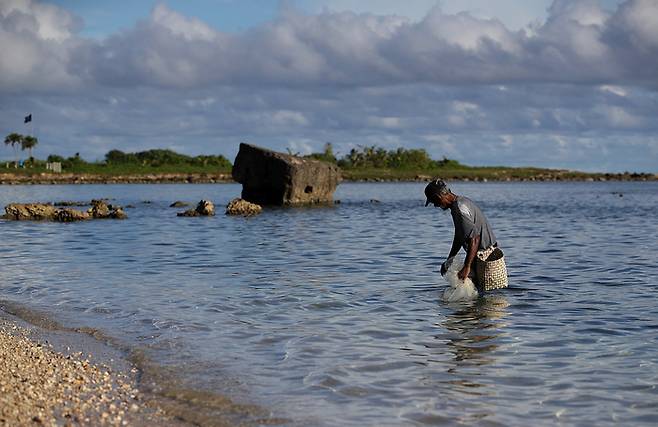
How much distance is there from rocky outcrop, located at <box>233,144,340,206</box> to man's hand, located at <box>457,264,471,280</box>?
33.0 metres

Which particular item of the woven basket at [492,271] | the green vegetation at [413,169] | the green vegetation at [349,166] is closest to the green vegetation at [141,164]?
the green vegetation at [349,166]

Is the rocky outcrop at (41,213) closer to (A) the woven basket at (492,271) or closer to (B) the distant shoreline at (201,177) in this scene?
(A) the woven basket at (492,271)

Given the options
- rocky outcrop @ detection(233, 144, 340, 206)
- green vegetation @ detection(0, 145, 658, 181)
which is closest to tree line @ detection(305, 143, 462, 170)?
green vegetation @ detection(0, 145, 658, 181)

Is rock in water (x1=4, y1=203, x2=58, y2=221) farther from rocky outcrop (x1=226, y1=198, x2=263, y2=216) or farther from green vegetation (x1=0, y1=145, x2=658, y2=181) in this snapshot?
green vegetation (x1=0, y1=145, x2=658, y2=181)

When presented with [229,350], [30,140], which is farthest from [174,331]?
[30,140]

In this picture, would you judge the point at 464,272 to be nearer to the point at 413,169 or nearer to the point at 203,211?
the point at 203,211

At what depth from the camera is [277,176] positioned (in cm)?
4778

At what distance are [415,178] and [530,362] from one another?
129559mm

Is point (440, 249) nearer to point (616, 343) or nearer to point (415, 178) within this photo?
point (616, 343)

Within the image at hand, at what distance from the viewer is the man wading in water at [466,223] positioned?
42.7 feet

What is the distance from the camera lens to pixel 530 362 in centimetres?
1058

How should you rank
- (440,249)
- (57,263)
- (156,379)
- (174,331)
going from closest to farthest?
(156,379), (174,331), (57,263), (440,249)

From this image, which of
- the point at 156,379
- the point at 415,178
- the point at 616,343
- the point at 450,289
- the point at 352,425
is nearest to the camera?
the point at 352,425

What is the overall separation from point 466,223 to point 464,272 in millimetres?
998
